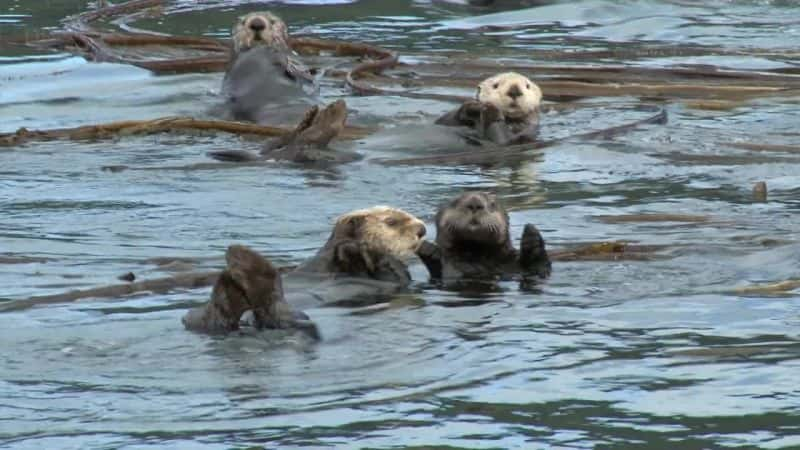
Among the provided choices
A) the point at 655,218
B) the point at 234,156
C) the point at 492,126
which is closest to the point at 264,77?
the point at 492,126

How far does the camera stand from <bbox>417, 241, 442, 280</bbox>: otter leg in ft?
24.9

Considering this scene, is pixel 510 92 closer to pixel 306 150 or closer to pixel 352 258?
pixel 306 150

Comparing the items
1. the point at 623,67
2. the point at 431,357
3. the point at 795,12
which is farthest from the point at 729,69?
the point at 431,357

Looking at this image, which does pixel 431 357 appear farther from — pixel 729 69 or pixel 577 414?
pixel 729 69

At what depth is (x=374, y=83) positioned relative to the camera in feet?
44.3

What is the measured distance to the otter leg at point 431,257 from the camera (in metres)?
7.60

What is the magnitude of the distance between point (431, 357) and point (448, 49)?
9743mm

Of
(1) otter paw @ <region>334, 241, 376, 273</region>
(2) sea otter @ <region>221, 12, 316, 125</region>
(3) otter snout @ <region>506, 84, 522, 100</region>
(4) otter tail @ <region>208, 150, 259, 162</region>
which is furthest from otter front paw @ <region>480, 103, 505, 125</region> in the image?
(1) otter paw @ <region>334, 241, 376, 273</region>

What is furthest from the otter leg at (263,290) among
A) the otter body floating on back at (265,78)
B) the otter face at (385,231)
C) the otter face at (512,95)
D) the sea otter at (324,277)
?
the otter face at (512,95)

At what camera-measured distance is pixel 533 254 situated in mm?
7477

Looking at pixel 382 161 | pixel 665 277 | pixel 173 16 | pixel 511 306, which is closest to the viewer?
pixel 511 306

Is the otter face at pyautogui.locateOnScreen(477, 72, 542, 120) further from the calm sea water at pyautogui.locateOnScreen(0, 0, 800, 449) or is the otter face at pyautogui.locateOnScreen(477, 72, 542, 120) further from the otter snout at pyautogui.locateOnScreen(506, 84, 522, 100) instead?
the calm sea water at pyautogui.locateOnScreen(0, 0, 800, 449)

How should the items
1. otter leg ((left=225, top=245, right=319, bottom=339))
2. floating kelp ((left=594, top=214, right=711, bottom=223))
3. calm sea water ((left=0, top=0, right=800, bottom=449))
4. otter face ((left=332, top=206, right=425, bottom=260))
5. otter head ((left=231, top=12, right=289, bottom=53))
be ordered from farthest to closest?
otter head ((left=231, top=12, right=289, bottom=53)) → floating kelp ((left=594, top=214, right=711, bottom=223)) → otter face ((left=332, top=206, right=425, bottom=260)) → otter leg ((left=225, top=245, right=319, bottom=339)) → calm sea water ((left=0, top=0, right=800, bottom=449))

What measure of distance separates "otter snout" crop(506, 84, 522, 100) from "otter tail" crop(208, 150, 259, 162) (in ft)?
6.35
